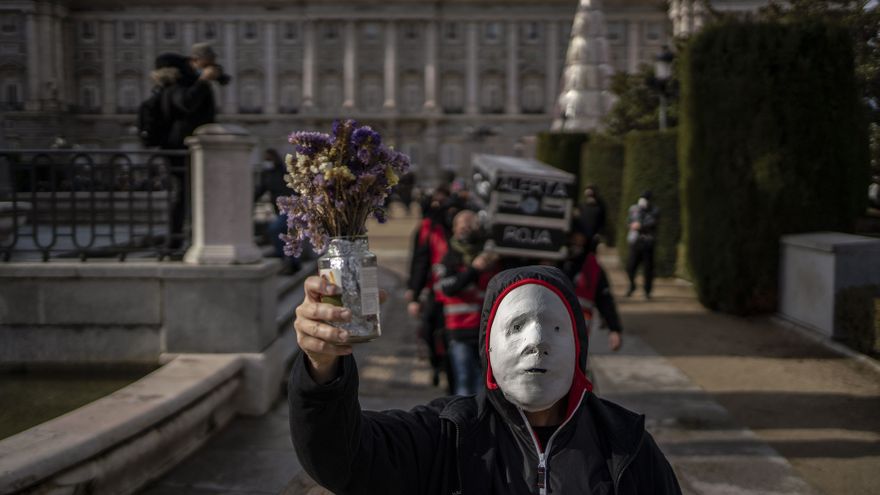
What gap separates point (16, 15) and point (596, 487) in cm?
723

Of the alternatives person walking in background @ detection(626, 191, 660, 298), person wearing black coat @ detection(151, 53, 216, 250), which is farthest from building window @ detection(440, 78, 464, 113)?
person wearing black coat @ detection(151, 53, 216, 250)

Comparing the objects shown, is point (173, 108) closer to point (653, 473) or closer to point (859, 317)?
point (859, 317)

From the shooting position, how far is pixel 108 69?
55812mm

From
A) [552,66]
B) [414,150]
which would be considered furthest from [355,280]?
[552,66]

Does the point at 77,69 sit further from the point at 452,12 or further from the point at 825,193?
the point at 825,193

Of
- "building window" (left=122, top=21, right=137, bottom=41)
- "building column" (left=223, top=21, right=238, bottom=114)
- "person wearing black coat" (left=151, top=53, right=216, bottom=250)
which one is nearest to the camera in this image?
"person wearing black coat" (left=151, top=53, right=216, bottom=250)

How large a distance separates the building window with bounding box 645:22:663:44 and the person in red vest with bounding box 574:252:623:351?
5710cm

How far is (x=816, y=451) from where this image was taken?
454cm

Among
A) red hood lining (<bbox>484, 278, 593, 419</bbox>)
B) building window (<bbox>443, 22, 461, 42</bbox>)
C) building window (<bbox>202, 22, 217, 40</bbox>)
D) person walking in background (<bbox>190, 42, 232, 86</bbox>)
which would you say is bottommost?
red hood lining (<bbox>484, 278, 593, 419</bbox>)

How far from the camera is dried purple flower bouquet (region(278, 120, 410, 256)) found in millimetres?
1758

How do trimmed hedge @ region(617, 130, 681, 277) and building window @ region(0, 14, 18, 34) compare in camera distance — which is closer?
building window @ region(0, 14, 18, 34)

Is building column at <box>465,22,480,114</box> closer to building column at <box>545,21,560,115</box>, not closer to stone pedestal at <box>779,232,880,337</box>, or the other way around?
building column at <box>545,21,560,115</box>

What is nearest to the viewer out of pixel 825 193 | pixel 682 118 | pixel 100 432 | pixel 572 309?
pixel 572 309

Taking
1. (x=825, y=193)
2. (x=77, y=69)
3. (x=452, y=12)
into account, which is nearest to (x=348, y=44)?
(x=452, y=12)
